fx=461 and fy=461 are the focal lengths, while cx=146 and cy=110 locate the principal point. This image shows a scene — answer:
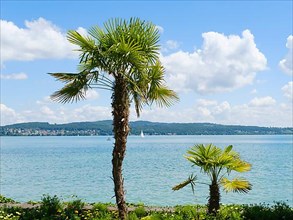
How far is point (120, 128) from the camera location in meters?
12.2

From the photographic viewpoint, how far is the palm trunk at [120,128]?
40.1ft

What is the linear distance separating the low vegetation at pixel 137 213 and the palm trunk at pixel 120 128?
68cm

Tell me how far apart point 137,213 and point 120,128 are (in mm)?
2763

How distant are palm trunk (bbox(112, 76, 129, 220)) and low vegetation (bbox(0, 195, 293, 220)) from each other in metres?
0.68

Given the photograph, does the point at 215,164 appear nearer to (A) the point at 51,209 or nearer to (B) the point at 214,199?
(B) the point at 214,199

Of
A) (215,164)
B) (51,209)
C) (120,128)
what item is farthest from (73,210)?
(215,164)

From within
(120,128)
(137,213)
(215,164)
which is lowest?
(137,213)

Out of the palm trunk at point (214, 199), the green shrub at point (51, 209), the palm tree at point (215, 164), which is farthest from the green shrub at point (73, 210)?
the palm trunk at point (214, 199)

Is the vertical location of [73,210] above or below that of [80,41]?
below

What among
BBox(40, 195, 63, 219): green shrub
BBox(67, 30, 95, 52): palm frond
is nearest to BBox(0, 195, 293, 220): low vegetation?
BBox(40, 195, 63, 219): green shrub

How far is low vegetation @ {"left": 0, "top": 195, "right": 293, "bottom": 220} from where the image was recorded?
11867 mm

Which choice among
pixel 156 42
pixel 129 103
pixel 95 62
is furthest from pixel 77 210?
pixel 156 42

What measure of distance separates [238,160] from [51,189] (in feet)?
79.9

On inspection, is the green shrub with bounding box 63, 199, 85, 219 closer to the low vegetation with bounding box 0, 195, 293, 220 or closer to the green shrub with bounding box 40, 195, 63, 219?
the low vegetation with bounding box 0, 195, 293, 220
